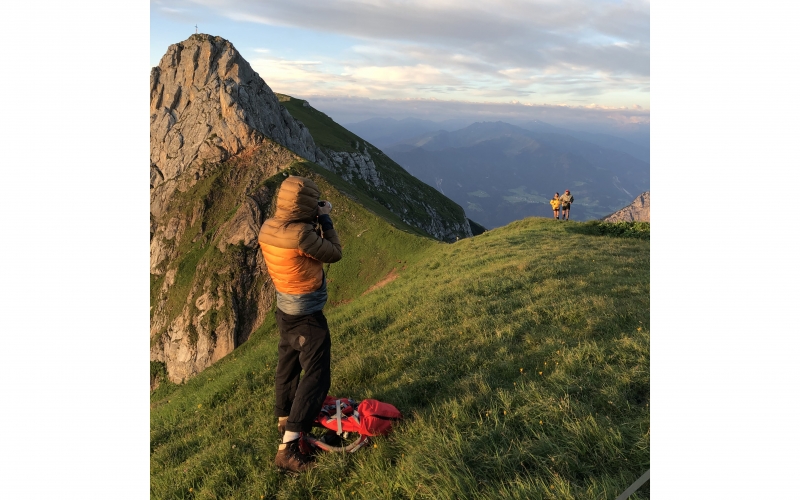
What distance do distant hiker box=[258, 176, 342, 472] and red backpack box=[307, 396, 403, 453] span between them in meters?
0.25

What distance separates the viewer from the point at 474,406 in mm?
5250

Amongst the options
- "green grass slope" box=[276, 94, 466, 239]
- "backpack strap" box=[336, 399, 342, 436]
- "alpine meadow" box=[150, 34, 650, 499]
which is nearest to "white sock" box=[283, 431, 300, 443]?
"alpine meadow" box=[150, 34, 650, 499]

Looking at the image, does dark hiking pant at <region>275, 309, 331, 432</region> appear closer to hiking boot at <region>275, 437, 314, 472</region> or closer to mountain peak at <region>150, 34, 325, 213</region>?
hiking boot at <region>275, 437, 314, 472</region>

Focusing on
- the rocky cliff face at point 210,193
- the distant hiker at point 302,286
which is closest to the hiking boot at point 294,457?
the distant hiker at point 302,286

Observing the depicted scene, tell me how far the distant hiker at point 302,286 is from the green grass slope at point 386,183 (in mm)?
67629

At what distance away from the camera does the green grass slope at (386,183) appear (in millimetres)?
78106

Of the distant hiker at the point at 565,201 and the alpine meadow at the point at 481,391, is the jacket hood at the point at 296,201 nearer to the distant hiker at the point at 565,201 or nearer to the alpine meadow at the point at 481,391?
the alpine meadow at the point at 481,391

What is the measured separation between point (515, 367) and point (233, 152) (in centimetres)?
5704

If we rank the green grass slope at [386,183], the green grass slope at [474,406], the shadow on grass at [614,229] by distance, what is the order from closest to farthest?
the green grass slope at [474,406]
the shadow on grass at [614,229]
the green grass slope at [386,183]

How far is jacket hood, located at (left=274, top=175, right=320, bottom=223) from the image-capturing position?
5082 mm

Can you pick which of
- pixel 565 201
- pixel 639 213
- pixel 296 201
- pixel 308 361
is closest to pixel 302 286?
pixel 308 361

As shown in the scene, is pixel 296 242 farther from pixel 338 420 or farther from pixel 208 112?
pixel 208 112
